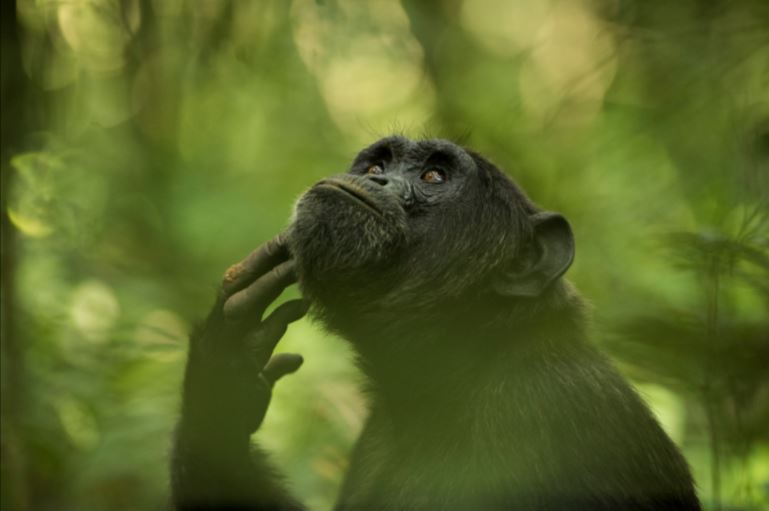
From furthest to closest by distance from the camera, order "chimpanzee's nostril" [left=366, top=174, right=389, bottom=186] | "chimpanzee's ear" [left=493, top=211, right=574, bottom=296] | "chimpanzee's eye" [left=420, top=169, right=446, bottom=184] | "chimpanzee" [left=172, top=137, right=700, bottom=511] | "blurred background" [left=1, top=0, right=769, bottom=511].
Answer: "blurred background" [left=1, top=0, right=769, bottom=511], "chimpanzee's eye" [left=420, top=169, right=446, bottom=184], "chimpanzee's nostril" [left=366, top=174, right=389, bottom=186], "chimpanzee's ear" [left=493, top=211, right=574, bottom=296], "chimpanzee" [left=172, top=137, right=700, bottom=511]

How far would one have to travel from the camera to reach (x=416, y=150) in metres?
4.52

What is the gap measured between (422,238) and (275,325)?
0.75 metres

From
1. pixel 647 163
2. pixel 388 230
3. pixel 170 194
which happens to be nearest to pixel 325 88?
pixel 170 194

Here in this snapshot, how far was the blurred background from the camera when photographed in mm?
4875

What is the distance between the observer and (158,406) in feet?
19.8

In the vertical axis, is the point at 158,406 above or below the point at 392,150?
below

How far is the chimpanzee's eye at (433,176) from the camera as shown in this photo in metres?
4.42

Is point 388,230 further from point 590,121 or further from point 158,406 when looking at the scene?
point 590,121

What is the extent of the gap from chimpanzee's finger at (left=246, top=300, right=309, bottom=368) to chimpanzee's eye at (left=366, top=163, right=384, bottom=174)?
811 millimetres

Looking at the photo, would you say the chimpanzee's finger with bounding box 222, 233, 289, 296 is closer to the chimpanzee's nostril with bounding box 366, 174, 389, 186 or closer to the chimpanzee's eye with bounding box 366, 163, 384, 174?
the chimpanzee's nostril with bounding box 366, 174, 389, 186

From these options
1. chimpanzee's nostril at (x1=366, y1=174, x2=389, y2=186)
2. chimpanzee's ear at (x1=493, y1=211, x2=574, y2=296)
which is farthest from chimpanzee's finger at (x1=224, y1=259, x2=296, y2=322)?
chimpanzee's ear at (x1=493, y1=211, x2=574, y2=296)

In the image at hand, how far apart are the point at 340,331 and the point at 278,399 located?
2708mm

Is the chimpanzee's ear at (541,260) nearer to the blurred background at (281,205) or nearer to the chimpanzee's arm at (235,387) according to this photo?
the blurred background at (281,205)

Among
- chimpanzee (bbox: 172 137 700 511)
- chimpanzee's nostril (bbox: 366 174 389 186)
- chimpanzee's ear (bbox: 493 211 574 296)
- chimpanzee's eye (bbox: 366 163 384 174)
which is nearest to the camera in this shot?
chimpanzee (bbox: 172 137 700 511)
